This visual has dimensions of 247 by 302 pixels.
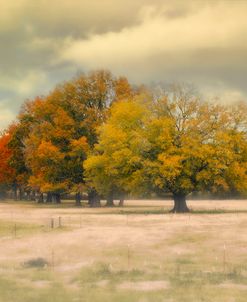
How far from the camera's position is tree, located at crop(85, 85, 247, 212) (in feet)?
194

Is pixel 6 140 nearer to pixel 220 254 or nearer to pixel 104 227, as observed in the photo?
pixel 104 227

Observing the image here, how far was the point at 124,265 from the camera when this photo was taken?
23.0m

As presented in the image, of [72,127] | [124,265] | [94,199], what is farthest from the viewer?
[94,199]

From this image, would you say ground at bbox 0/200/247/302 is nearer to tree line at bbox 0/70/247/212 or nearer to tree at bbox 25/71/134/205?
tree line at bbox 0/70/247/212

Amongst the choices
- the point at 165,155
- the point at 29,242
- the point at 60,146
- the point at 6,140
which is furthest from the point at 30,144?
the point at 29,242

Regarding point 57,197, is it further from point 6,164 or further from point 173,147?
point 173,147

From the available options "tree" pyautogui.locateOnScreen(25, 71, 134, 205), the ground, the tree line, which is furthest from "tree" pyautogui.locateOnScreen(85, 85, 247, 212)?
the ground

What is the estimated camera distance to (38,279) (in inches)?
797

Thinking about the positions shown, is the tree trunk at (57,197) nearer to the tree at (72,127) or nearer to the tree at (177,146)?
the tree at (72,127)

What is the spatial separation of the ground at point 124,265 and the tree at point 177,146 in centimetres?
2134

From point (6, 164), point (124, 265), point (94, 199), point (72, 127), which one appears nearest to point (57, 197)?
point (6, 164)

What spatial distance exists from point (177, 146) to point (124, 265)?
38.6m

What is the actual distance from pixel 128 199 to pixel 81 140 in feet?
192

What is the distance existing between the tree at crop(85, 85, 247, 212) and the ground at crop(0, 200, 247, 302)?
70.0ft
